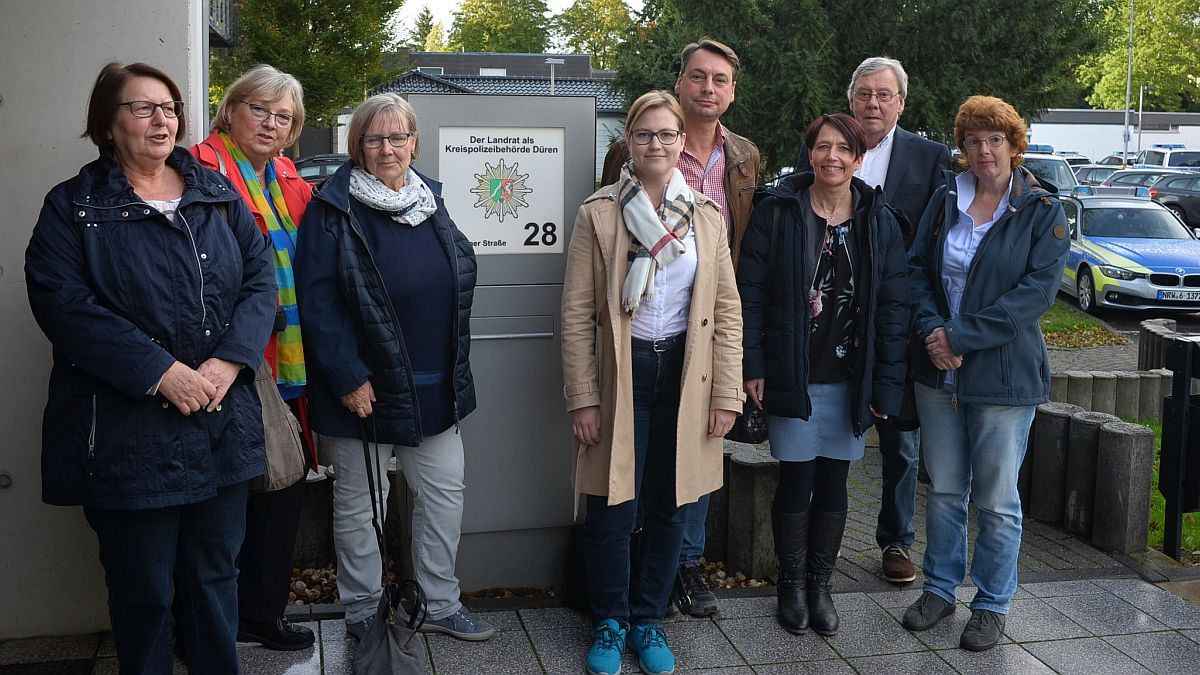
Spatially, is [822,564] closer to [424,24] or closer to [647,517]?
[647,517]

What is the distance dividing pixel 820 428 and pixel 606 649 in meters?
1.19

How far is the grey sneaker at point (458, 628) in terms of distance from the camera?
4375 millimetres

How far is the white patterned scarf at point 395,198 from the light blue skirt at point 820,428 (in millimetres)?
1602

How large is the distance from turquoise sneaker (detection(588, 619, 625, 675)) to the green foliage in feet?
91.1

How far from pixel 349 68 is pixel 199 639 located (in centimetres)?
3004

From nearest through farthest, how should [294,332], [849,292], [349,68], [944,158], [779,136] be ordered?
[294,332] → [849,292] → [944,158] → [779,136] → [349,68]

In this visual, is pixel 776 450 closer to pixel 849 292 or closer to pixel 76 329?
pixel 849 292

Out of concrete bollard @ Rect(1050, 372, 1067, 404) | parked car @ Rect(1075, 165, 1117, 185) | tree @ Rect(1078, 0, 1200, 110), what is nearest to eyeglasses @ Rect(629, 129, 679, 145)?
concrete bollard @ Rect(1050, 372, 1067, 404)

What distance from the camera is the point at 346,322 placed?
3.93m

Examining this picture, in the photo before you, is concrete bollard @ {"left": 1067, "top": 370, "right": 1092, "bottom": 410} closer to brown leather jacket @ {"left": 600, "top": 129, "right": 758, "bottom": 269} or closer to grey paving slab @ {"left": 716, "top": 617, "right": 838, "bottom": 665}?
grey paving slab @ {"left": 716, "top": 617, "right": 838, "bottom": 665}

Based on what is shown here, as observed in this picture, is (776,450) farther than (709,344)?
Yes

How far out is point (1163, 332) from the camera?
32.3ft

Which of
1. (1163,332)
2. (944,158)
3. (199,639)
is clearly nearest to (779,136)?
(1163,332)

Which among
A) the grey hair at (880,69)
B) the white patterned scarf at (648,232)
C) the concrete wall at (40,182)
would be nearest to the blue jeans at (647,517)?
the white patterned scarf at (648,232)
